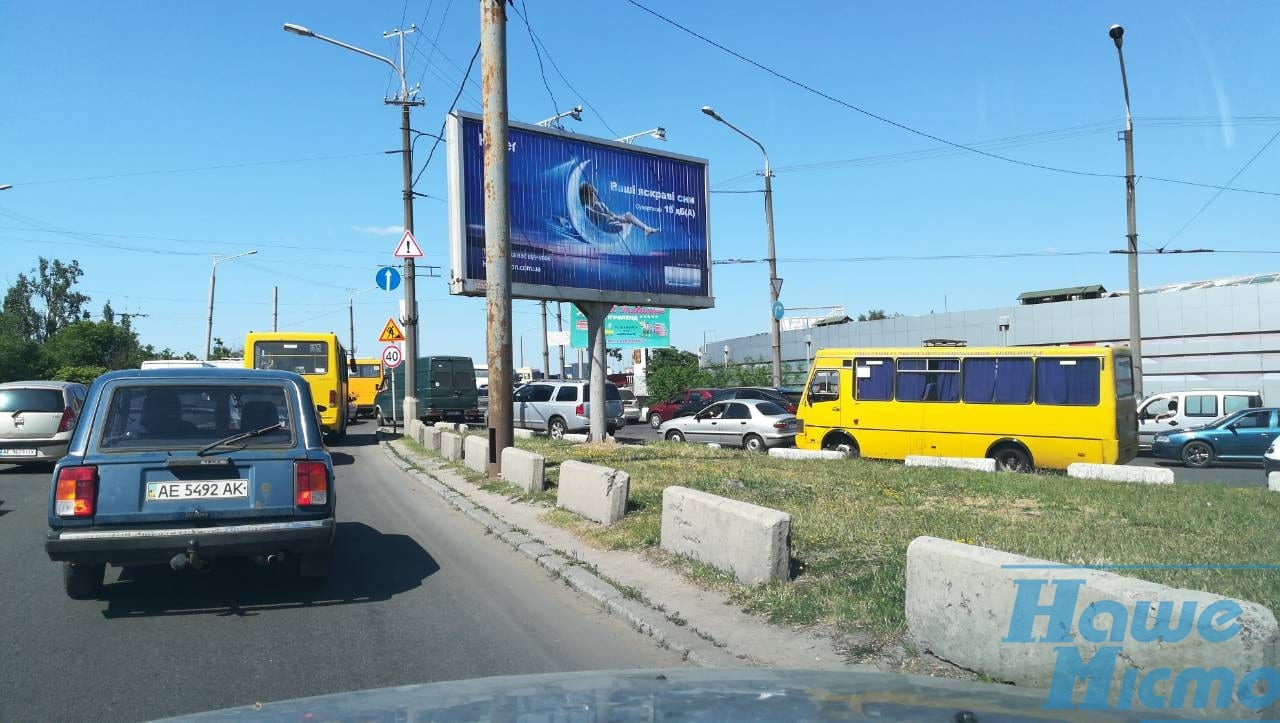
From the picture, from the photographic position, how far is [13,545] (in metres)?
9.00

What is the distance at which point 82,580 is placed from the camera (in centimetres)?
637

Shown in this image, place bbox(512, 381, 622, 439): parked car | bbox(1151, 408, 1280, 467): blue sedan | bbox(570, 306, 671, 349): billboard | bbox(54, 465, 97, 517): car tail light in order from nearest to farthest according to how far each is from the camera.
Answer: bbox(54, 465, 97, 517): car tail light → bbox(1151, 408, 1280, 467): blue sedan → bbox(512, 381, 622, 439): parked car → bbox(570, 306, 671, 349): billboard

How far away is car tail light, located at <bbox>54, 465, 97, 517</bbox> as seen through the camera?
5.80 meters

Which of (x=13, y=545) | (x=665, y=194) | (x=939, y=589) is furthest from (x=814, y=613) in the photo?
(x=665, y=194)

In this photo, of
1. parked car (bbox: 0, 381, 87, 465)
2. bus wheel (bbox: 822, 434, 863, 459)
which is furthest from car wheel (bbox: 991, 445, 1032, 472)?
parked car (bbox: 0, 381, 87, 465)

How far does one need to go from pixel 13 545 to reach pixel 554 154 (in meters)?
11.5

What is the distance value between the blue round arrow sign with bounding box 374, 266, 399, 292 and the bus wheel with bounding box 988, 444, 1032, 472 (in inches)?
629

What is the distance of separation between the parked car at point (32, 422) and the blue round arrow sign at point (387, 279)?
30.2 feet

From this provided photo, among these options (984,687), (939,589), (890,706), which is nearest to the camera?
(890,706)

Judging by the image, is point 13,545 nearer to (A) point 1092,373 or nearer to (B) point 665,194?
(B) point 665,194

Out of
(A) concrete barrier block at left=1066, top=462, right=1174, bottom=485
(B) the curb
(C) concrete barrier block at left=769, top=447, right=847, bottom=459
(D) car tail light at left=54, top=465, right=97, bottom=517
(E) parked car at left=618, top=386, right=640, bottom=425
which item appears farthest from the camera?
(E) parked car at left=618, top=386, right=640, bottom=425

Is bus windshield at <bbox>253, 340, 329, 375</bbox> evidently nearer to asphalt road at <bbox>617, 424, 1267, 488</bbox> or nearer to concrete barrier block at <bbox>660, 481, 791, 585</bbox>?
concrete barrier block at <bbox>660, 481, 791, 585</bbox>

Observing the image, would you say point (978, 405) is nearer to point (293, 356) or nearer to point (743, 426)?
point (743, 426)

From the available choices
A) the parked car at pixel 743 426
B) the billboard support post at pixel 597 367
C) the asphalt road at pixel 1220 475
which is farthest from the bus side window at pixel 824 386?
the asphalt road at pixel 1220 475
